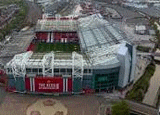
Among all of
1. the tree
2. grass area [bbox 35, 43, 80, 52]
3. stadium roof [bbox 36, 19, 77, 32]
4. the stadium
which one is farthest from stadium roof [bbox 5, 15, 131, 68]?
the tree

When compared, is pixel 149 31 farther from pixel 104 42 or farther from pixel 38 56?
pixel 38 56

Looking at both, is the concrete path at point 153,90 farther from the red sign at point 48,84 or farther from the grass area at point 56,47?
the grass area at point 56,47

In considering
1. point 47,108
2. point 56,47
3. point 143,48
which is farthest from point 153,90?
point 56,47

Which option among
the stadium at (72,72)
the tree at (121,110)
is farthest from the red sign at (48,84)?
the tree at (121,110)

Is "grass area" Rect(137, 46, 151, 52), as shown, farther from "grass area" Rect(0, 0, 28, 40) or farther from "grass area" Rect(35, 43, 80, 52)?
"grass area" Rect(0, 0, 28, 40)

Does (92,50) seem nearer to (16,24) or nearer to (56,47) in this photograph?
(56,47)

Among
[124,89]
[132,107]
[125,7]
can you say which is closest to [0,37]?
→ [124,89]
